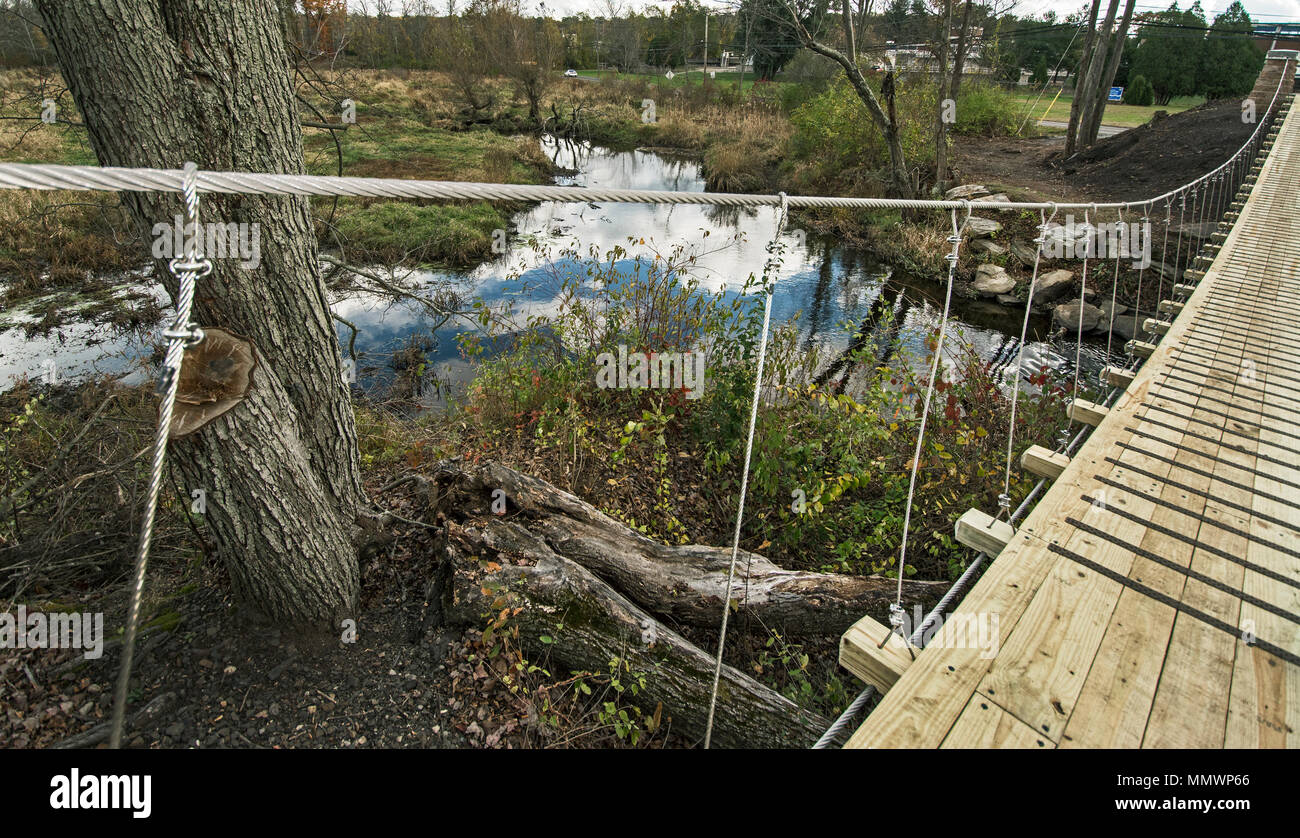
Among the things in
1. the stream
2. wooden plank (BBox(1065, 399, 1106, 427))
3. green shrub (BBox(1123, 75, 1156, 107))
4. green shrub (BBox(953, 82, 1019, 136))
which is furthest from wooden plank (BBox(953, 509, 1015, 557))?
green shrub (BBox(1123, 75, 1156, 107))

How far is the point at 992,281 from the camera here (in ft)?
35.5

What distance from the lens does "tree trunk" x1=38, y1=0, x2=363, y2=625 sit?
5.52 feet

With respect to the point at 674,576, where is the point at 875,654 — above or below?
above

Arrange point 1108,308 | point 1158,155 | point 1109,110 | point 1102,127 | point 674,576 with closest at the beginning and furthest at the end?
point 674,576, point 1108,308, point 1158,155, point 1102,127, point 1109,110

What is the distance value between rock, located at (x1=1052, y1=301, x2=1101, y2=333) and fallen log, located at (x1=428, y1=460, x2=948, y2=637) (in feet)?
27.9

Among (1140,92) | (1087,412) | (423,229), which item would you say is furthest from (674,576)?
(1140,92)

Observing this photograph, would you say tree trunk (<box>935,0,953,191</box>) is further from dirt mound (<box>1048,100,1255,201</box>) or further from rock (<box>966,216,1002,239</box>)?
dirt mound (<box>1048,100,1255,201</box>)

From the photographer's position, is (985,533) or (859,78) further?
(859,78)

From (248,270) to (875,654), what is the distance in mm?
2408

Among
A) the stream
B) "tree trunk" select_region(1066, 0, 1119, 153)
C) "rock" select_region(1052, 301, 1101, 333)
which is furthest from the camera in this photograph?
"tree trunk" select_region(1066, 0, 1119, 153)

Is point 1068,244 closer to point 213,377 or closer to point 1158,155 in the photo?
point 1158,155

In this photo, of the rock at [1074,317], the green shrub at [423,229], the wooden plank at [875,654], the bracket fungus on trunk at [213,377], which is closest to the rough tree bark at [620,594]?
the wooden plank at [875,654]

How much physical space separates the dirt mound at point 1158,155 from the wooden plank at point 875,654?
48.4ft

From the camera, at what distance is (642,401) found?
5270mm
